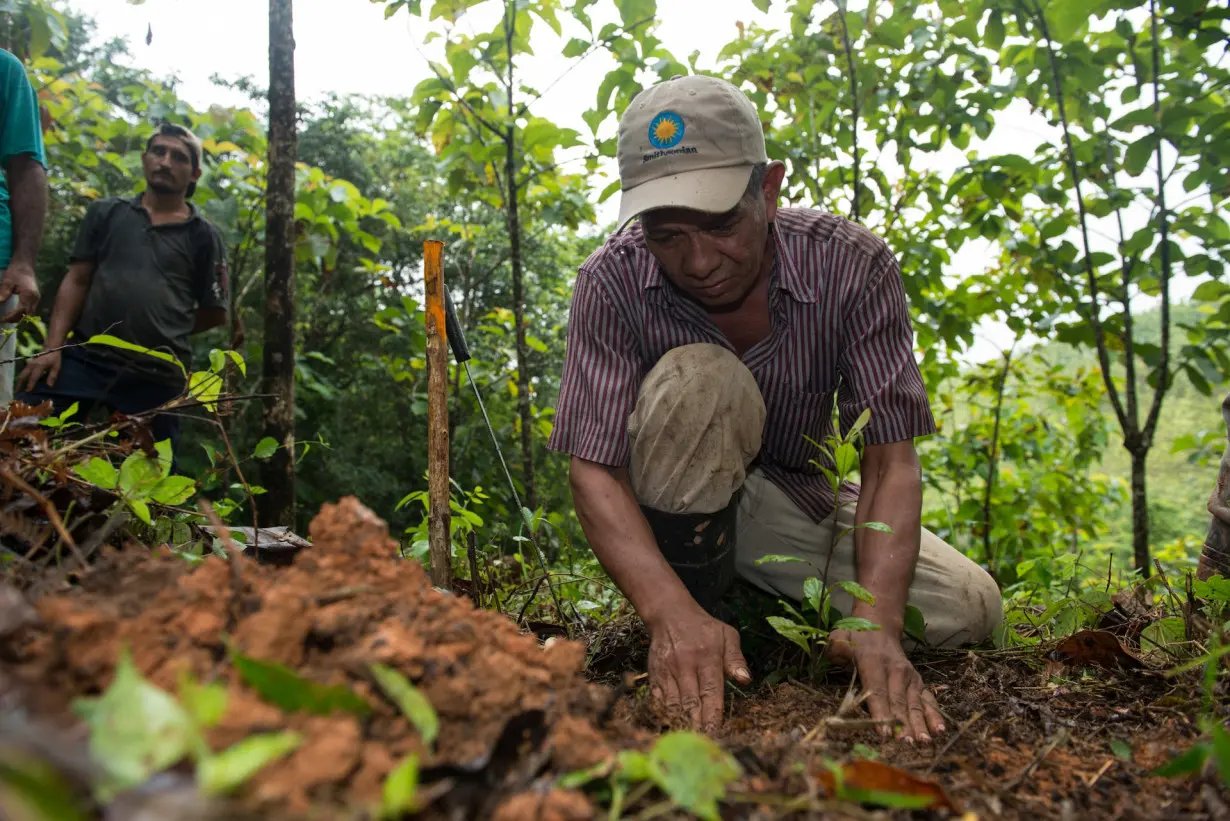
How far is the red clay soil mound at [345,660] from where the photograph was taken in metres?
0.65

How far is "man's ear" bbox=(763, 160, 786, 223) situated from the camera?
2.09 metres

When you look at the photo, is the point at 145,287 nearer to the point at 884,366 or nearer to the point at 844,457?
the point at 884,366

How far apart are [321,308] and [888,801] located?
8.72 metres

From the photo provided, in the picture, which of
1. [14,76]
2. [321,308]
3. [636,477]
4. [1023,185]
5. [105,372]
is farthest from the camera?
[321,308]

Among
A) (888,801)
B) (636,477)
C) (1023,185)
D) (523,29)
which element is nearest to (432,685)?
(888,801)

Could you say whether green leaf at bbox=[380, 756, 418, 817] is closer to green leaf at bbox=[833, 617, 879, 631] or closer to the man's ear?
green leaf at bbox=[833, 617, 879, 631]

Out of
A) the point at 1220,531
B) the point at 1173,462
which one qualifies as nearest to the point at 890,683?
the point at 1220,531

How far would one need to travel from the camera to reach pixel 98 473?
1.41 metres

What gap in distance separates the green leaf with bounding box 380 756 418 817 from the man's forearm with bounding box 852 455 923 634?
133 centimetres

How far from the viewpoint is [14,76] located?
9.27 ft

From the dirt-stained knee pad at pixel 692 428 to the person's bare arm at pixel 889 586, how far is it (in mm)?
335

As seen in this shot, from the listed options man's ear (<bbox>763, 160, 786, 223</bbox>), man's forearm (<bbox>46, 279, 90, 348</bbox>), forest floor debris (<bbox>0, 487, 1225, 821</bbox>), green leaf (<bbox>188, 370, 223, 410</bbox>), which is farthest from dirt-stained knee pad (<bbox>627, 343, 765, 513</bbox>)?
man's forearm (<bbox>46, 279, 90, 348</bbox>)

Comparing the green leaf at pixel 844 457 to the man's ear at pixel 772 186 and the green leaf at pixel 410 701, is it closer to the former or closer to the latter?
the man's ear at pixel 772 186

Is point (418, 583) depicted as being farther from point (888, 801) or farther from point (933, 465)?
point (933, 465)
